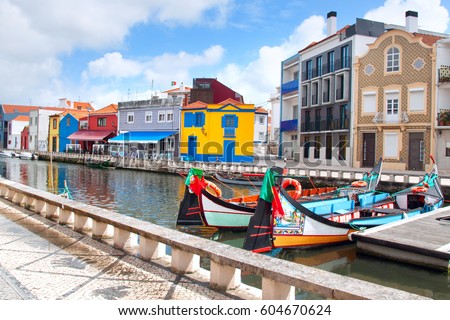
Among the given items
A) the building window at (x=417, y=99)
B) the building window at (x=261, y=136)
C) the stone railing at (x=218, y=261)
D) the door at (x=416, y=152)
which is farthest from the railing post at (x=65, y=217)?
the building window at (x=261, y=136)

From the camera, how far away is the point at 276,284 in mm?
4895

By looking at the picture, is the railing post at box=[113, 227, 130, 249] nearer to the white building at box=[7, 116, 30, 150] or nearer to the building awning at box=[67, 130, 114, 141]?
the building awning at box=[67, 130, 114, 141]

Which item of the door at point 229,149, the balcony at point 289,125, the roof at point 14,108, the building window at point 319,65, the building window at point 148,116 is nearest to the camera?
the building window at point 319,65

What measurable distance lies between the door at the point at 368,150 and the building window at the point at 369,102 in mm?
2029

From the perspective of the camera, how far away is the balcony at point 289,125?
148ft

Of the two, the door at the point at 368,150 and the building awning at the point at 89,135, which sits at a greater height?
the building awning at the point at 89,135

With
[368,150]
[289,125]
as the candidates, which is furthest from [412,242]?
[289,125]

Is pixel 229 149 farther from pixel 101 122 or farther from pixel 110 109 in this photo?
pixel 101 122

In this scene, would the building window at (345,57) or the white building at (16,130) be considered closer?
the building window at (345,57)

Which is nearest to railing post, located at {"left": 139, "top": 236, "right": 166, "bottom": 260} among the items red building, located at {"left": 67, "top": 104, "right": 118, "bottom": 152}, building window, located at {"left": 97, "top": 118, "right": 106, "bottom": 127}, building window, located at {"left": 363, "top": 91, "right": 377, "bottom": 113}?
building window, located at {"left": 363, "top": 91, "right": 377, "bottom": 113}

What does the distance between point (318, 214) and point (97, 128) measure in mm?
48043

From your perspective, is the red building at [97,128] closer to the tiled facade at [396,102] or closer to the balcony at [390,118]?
the tiled facade at [396,102]

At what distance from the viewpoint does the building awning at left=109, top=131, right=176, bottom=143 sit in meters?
47.5
